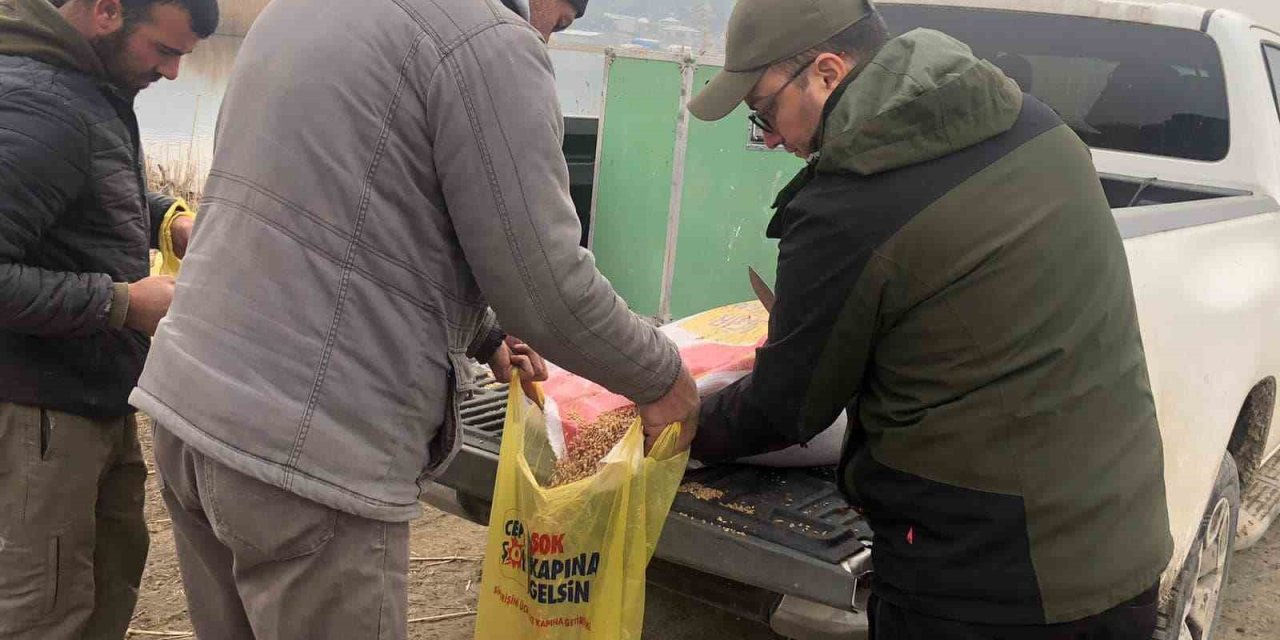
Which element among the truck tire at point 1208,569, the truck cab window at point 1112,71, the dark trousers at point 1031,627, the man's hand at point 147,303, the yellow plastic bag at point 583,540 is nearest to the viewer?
the dark trousers at point 1031,627

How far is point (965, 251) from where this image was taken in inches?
63.7

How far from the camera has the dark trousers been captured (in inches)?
66.6

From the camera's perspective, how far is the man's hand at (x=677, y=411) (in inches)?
79.7

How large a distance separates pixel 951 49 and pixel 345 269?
1057mm

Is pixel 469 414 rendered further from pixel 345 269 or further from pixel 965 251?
pixel 965 251

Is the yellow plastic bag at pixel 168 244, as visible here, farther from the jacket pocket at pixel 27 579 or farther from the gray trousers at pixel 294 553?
the gray trousers at pixel 294 553

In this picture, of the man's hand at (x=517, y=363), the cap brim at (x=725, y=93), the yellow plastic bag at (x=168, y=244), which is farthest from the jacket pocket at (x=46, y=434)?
the cap brim at (x=725, y=93)

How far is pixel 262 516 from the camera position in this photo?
1631 mm

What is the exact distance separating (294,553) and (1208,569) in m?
2.76

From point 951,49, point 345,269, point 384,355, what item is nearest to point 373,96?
point 345,269

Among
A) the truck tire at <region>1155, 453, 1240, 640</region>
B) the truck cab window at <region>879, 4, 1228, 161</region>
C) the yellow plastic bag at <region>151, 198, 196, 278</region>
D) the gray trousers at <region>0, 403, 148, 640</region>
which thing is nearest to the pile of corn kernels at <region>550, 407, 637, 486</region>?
the gray trousers at <region>0, 403, 148, 640</region>

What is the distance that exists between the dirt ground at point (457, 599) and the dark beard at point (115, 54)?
181cm

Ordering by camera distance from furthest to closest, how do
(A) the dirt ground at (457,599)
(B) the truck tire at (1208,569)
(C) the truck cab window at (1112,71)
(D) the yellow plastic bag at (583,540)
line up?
(C) the truck cab window at (1112,71)
(A) the dirt ground at (457,599)
(B) the truck tire at (1208,569)
(D) the yellow plastic bag at (583,540)

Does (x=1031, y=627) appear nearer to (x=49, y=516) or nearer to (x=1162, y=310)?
(x=1162, y=310)
